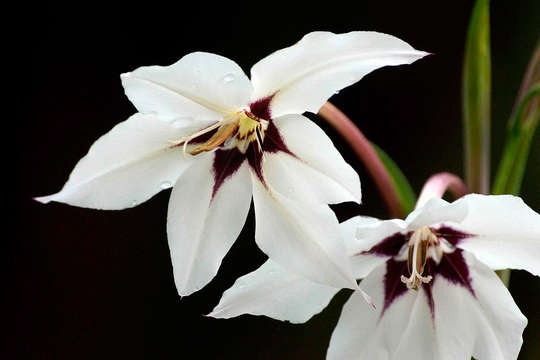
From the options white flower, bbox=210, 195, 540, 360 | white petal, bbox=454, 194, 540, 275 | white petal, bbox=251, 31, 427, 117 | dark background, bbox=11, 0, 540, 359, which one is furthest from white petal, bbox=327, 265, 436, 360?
dark background, bbox=11, 0, 540, 359

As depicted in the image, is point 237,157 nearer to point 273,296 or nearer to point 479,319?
point 273,296

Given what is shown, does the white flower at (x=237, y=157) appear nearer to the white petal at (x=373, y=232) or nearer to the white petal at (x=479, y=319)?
the white petal at (x=373, y=232)

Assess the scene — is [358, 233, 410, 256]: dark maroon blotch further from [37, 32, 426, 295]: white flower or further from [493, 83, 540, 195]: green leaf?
[493, 83, 540, 195]: green leaf

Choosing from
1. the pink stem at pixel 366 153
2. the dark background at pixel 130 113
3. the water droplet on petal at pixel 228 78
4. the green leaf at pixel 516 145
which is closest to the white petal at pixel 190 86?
the water droplet on petal at pixel 228 78

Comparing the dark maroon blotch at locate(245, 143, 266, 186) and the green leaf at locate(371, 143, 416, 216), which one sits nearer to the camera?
the dark maroon blotch at locate(245, 143, 266, 186)

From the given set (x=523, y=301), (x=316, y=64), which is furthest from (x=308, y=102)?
(x=523, y=301)

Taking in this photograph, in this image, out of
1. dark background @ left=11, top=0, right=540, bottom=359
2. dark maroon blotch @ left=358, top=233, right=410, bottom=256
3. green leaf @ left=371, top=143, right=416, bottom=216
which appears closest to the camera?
dark maroon blotch @ left=358, top=233, right=410, bottom=256

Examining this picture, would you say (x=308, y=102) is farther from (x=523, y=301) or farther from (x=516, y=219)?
(x=523, y=301)
